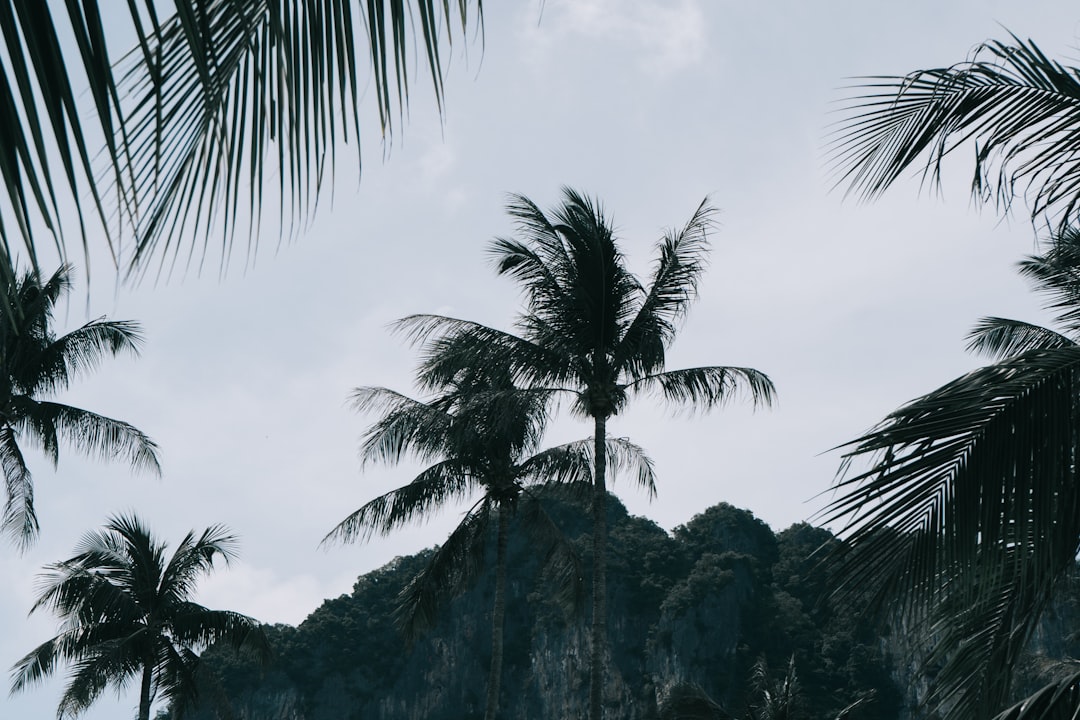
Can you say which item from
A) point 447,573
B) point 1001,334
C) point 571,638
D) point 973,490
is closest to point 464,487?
point 447,573

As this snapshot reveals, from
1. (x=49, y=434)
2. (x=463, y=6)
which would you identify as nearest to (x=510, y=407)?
(x=49, y=434)

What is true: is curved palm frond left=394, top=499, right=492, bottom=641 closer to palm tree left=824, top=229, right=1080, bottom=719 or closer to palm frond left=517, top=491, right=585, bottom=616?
palm frond left=517, top=491, right=585, bottom=616

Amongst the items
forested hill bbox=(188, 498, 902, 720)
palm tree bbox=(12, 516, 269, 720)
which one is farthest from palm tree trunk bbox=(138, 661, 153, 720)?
forested hill bbox=(188, 498, 902, 720)

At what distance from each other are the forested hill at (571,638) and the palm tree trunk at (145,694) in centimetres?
4892

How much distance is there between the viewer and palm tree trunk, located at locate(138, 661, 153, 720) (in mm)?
19688

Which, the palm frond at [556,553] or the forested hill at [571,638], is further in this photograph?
the forested hill at [571,638]

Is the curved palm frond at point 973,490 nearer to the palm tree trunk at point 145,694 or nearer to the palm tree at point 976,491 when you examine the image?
the palm tree at point 976,491

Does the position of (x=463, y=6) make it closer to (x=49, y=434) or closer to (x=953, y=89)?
(x=953, y=89)

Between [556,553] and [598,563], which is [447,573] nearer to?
[556,553]

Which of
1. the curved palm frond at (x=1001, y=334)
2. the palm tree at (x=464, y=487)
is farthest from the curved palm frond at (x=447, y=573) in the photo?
the curved palm frond at (x=1001, y=334)

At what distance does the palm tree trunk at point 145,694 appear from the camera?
19.7 m

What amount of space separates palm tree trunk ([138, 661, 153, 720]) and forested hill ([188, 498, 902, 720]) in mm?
48924

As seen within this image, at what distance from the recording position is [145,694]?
2012 cm

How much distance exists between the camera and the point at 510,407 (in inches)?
677
